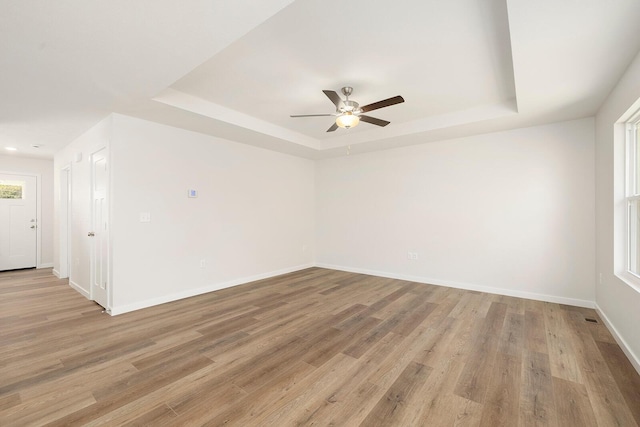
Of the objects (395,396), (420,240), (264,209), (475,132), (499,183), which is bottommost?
(395,396)

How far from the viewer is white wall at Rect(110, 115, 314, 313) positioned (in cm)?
360

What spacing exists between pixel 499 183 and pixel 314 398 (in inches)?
162

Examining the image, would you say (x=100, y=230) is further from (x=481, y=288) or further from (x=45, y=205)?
(x=481, y=288)

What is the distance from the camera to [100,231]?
3.84m

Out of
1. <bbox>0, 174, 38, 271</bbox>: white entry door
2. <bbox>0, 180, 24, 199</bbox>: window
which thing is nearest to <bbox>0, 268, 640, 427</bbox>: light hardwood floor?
<bbox>0, 174, 38, 271</bbox>: white entry door

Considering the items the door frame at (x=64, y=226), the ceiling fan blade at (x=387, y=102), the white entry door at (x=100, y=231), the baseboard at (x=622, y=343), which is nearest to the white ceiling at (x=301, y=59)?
the ceiling fan blade at (x=387, y=102)

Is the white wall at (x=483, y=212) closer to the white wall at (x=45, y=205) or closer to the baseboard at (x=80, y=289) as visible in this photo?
the baseboard at (x=80, y=289)

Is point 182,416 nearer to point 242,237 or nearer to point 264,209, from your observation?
point 242,237

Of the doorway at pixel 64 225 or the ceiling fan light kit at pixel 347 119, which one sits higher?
the ceiling fan light kit at pixel 347 119

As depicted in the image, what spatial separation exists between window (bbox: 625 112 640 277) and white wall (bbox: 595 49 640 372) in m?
0.06

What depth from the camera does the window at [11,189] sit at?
19.4ft

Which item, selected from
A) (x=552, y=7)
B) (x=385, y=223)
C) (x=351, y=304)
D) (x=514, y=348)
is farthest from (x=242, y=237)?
(x=552, y=7)

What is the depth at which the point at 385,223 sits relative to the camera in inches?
218

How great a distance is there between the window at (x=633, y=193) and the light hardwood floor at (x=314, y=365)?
0.86 m
